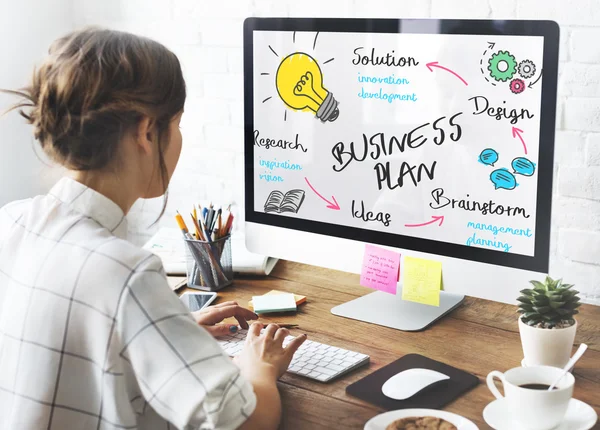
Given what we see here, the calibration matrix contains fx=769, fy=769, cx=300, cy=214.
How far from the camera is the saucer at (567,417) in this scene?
1004 mm

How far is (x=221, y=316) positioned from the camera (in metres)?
1.36

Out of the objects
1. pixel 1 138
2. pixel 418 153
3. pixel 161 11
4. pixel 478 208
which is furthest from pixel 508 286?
pixel 1 138

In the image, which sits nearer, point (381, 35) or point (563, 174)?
point (381, 35)

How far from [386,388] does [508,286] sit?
0.28m

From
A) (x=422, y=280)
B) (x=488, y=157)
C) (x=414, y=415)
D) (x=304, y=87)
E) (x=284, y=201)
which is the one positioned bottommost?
(x=414, y=415)

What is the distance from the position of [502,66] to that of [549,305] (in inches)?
14.8

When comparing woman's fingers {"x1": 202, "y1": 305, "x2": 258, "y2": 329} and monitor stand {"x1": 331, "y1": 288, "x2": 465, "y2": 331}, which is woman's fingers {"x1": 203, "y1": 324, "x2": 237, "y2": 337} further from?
monitor stand {"x1": 331, "y1": 288, "x2": 465, "y2": 331}

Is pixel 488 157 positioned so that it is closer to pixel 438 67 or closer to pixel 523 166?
pixel 523 166

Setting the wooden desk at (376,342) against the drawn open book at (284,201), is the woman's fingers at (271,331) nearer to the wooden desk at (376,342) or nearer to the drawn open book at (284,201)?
the wooden desk at (376,342)

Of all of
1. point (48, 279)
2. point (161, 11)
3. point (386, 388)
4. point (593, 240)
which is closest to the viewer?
point (48, 279)

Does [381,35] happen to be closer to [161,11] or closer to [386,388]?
[386,388]

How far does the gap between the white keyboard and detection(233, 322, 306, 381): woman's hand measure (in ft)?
0.12

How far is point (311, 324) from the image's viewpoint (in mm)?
1399

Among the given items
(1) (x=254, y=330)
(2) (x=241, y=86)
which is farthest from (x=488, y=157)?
(2) (x=241, y=86)
